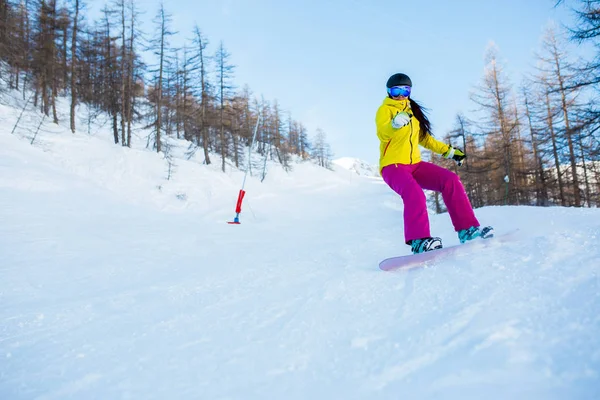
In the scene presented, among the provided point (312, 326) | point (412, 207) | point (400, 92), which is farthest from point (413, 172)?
point (312, 326)

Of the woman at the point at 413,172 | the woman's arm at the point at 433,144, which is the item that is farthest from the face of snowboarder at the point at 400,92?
the woman's arm at the point at 433,144

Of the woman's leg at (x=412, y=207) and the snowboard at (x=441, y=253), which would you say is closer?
the snowboard at (x=441, y=253)

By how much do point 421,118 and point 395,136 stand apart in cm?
59

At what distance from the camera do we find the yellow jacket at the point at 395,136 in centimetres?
290

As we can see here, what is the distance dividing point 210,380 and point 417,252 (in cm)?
196

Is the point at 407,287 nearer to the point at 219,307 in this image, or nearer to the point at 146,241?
the point at 219,307

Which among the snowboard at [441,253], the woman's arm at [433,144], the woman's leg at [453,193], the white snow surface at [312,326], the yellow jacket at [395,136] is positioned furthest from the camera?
the woman's arm at [433,144]

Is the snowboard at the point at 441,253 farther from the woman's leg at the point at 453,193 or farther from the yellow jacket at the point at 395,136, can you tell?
the yellow jacket at the point at 395,136

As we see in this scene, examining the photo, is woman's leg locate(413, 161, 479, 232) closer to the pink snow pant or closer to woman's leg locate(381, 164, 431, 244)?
the pink snow pant

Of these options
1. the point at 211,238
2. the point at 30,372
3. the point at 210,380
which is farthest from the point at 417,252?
the point at 211,238

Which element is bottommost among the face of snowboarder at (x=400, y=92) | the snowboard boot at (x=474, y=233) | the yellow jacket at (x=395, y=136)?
the snowboard boot at (x=474, y=233)

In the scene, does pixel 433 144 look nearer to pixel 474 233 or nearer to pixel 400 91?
pixel 400 91

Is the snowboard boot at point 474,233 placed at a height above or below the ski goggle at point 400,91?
below

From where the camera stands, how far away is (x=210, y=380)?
135 centimetres
